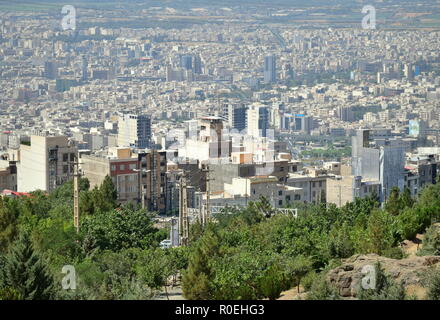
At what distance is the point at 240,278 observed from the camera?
321 inches

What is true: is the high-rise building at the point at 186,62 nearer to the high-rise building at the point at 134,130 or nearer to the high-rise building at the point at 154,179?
the high-rise building at the point at 134,130

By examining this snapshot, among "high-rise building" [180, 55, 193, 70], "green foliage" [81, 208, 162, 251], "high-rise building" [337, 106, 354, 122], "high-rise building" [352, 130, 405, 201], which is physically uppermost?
"high-rise building" [180, 55, 193, 70]

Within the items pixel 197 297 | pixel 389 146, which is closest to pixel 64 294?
pixel 197 297

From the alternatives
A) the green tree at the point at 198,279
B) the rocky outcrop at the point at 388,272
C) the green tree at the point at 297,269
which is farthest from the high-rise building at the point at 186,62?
the rocky outcrop at the point at 388,272

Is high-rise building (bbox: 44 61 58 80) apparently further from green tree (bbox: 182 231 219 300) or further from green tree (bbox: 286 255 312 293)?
green tree (bbox: 182 231 219 300)

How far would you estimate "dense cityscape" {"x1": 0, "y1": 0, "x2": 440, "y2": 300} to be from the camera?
817cm

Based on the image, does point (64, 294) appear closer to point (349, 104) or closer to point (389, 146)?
point (389, 146)

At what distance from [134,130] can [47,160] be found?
1877 cm

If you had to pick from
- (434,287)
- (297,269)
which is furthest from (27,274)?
(434,287)

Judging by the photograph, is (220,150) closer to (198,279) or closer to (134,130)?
(198,279)

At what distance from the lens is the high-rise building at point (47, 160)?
1950 centimetres

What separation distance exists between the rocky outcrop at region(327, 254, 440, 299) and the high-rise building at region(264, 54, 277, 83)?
57.7m

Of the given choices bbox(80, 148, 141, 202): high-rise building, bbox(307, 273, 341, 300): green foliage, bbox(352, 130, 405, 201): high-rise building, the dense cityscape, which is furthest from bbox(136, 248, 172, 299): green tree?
bbox(352, 130, 405, 201): high-rise building
